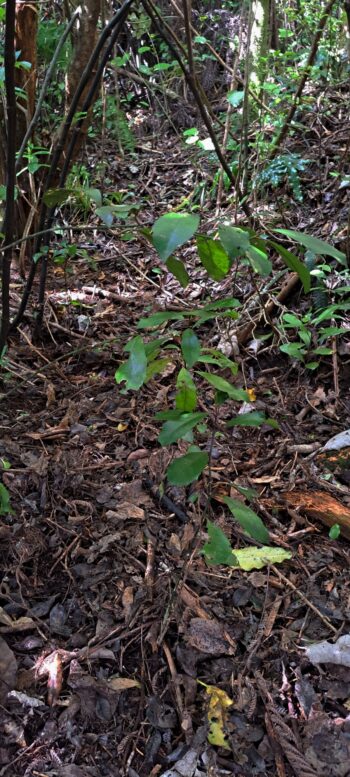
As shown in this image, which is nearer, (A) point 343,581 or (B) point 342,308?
(A) point 343,581

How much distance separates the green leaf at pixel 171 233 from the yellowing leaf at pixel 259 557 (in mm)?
1100

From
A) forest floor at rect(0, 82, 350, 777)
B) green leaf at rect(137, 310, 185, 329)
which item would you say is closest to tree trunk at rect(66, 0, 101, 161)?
forest floor at rect(0, 82, 350, 777)

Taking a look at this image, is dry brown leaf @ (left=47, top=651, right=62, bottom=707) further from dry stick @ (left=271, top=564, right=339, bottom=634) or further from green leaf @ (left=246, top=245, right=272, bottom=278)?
green leaf @ (left=246, top=245, right=272, bottom=278)

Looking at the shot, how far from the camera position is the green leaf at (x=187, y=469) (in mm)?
1263

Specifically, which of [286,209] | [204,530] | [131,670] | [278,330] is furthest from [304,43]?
[131,670]

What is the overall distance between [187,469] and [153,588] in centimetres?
51

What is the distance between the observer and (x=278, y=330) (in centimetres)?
260

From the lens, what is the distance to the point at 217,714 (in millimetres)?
1368

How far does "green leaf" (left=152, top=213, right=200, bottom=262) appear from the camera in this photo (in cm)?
86

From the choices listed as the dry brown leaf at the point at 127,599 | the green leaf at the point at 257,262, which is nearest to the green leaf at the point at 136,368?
the green leaf at the point at 257,262

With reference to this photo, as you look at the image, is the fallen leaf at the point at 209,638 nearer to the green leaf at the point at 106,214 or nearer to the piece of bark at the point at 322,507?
the piece of bark at the point at 322,507

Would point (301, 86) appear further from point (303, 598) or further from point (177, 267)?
point (303, 598)

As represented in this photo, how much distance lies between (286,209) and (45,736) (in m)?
2.65

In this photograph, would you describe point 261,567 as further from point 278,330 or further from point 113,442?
point 278,330
